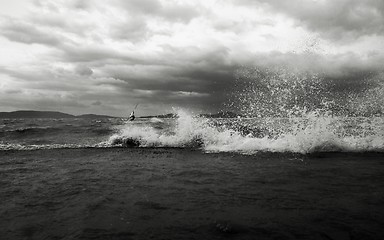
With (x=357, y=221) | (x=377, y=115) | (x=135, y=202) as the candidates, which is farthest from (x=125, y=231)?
(x=377, y=115)

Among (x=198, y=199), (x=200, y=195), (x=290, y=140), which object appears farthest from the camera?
(x=290, y=140)

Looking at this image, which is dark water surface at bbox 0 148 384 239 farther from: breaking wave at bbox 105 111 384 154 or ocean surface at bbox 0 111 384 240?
breaking wave at bbox 105 111 384 154

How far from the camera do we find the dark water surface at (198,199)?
4.99 m

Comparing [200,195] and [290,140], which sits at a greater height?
[290,140]

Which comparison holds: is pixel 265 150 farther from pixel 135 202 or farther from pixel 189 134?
pixel 135 202

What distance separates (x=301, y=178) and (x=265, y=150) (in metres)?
5.74

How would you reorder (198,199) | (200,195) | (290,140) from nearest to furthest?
(198,199) < (200,195) < (290,140)

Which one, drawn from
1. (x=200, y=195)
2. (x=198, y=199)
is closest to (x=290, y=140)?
(x=200, y=195)

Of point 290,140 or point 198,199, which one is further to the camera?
point 290,140

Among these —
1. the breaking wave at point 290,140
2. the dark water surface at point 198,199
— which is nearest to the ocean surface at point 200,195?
the dark water surface at point 198,199

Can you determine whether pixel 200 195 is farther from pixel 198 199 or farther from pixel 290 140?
pixel 290 140

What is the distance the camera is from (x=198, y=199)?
22.0ft

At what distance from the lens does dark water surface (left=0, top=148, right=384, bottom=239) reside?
499cm

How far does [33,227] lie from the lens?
5.32m
